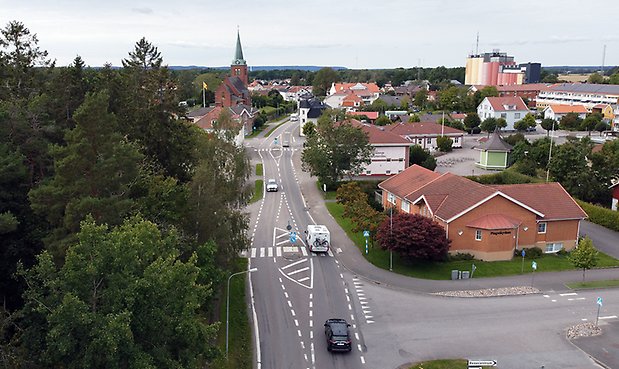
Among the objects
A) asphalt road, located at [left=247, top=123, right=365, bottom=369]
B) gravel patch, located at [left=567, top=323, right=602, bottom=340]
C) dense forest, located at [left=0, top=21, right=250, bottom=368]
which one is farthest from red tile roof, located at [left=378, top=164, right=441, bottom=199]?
gravel patch, located at [left=567, top=323, right=602, bottom=340]

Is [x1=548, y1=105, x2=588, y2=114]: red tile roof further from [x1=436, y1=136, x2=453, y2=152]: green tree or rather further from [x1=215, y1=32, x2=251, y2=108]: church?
[x1=215, y1=32, x2=251, y2=108]: church

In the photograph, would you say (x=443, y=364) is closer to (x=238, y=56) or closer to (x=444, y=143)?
(x=444, y=143)

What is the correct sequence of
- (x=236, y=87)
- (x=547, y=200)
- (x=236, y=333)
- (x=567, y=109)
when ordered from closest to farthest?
(x=236, y=333), (x=547, y=200), (x=567, y=109), (x=236, y=87)

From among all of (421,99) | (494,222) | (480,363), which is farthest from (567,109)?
(480,363)

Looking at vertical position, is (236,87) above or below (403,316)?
above

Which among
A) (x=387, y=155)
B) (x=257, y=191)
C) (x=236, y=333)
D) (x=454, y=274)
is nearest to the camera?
(x=236, y=333)

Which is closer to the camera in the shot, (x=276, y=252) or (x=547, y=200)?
(x=276, y=252)

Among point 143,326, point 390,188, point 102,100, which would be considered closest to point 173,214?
point 102,100

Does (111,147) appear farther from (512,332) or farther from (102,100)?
(512,332)
